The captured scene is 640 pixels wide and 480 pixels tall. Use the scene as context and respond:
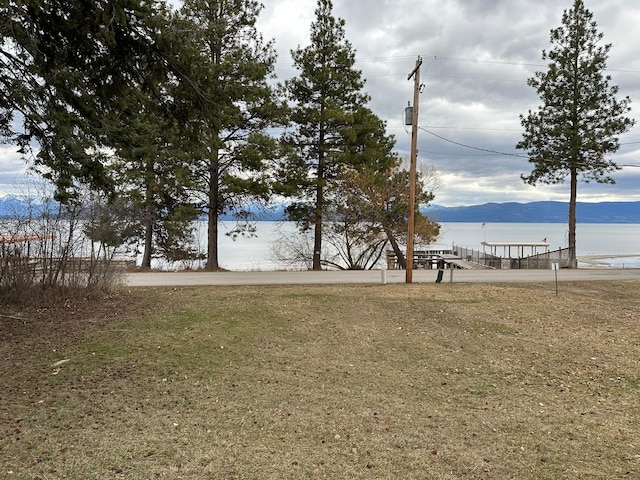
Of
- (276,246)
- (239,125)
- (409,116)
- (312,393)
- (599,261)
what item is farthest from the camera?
(599,261)

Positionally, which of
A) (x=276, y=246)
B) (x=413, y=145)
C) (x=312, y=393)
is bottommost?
(x=312, y=393)

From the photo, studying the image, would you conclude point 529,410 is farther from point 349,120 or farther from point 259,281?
point 349,120

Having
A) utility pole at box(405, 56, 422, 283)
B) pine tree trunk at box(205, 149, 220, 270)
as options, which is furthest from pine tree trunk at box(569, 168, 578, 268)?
pine tree trunk at box(205, 149, 220, 270)

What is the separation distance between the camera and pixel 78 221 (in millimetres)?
8773

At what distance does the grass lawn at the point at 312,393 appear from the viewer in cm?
349

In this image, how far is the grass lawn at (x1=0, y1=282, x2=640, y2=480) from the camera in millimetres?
3486

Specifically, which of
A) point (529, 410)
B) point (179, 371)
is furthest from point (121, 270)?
point (529, 410)

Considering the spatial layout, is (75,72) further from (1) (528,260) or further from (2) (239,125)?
(1) (528,260)

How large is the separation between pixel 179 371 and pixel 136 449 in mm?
2072

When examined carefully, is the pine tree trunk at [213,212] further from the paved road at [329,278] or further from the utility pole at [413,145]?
the utility pole at [413,145]

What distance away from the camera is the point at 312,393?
5090mm

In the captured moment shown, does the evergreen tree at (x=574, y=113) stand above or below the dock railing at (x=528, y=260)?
above


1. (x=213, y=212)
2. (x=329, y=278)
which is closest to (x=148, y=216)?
(x=213, y=212)

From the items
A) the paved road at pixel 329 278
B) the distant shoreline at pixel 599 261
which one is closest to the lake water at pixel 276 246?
the distant shoreline at pixel 599 261
